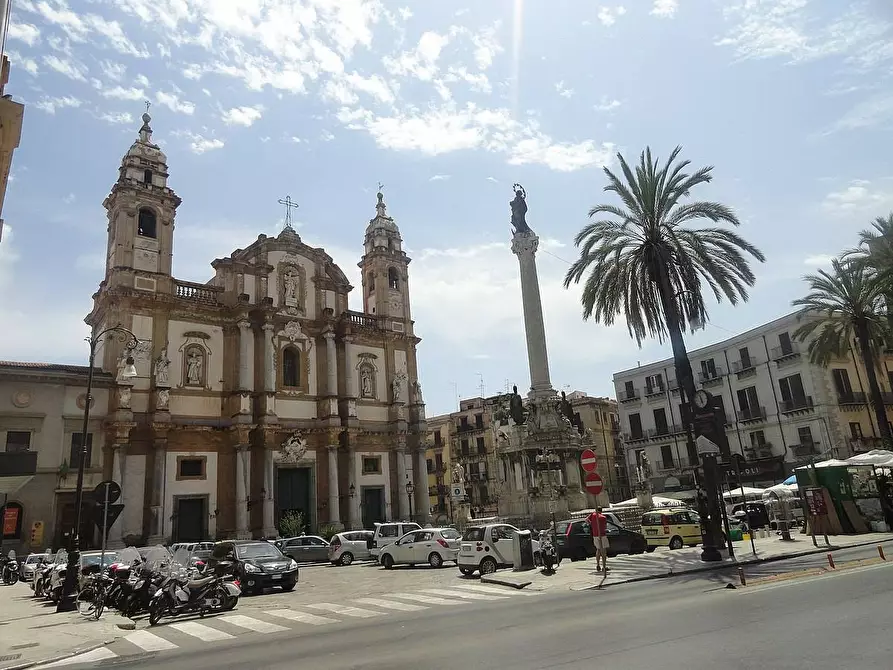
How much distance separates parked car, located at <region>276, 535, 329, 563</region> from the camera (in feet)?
98.8

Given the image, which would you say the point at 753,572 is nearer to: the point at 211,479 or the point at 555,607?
the point at 555,607

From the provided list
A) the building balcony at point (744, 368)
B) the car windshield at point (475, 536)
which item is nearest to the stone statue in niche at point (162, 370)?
the car windshield at point (475, 536)

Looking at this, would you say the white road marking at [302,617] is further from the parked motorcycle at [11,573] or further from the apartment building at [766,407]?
the apartment building at [766,407]

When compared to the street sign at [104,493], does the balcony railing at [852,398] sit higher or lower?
higher

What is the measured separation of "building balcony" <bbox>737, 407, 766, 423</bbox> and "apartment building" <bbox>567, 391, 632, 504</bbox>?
18.0m

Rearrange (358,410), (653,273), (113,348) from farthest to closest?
(358,410) < (113,348) < (653,273)

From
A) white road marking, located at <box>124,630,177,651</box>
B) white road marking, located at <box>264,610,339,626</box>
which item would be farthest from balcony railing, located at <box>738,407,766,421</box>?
white road marking, located at <box>124,630,177,651</box>

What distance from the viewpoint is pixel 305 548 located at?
99.7 ft

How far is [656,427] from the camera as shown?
171ft

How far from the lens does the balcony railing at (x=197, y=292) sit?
124 feet

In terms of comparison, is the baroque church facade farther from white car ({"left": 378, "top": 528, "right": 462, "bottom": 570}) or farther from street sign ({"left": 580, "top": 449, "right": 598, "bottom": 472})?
street sign ({"left": 580, "top": 449, "right": 598, "bottom": 472})

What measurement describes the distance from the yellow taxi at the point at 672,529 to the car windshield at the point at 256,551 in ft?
46.2

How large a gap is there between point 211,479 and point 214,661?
29.2m

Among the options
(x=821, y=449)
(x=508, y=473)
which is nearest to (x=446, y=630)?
(x=508, y=473)
